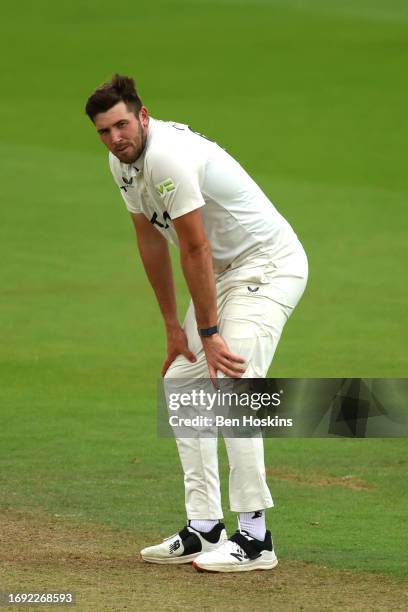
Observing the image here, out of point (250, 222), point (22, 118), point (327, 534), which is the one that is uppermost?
point (22, 118)

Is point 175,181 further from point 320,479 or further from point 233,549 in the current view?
point 320,479

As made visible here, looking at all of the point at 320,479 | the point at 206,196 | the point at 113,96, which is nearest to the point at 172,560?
the point at 206,196

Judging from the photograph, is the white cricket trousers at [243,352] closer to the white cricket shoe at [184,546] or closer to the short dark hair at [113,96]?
the white cricket shoe at [184,546]

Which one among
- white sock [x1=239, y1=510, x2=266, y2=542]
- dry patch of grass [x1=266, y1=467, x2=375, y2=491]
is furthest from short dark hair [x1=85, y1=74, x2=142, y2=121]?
dry patch of grass [x1=266, y1=467, x2=375, y2=491]

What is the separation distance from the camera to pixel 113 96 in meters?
5.81

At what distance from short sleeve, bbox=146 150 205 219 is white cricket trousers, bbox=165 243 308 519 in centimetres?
55

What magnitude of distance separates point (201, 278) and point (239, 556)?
1.26m

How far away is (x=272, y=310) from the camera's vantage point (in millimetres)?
6121

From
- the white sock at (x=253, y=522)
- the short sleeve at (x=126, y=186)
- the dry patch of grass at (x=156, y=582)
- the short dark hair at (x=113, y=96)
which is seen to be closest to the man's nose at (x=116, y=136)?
the short dark hair at (x=113, y=96)

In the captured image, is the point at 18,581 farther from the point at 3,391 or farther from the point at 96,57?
the point at 96,57

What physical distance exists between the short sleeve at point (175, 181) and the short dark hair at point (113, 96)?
0.82ft

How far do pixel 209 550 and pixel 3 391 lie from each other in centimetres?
524

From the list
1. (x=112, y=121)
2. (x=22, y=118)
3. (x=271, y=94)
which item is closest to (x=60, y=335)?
(x=112, y=121)

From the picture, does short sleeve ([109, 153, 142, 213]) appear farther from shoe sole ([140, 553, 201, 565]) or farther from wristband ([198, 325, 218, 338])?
shoe sole ([140, 553, 201, 565])
